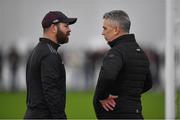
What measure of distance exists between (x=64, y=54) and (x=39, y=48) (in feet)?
60.1

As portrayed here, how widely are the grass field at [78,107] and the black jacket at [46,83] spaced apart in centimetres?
797

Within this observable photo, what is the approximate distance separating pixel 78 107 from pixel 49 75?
444 inches

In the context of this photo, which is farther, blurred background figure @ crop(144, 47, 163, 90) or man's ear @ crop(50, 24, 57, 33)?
blurred background figure @ crop(144, 47, 163, 90)

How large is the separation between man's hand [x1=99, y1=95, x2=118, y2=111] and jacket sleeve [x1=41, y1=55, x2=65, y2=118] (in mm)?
410

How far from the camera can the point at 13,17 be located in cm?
2869

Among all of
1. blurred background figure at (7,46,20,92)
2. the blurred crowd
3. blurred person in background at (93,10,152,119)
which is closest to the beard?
blurred person in background at (93,10,152,119)

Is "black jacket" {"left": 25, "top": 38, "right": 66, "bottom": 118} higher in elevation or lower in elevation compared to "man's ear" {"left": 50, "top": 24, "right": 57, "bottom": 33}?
lower

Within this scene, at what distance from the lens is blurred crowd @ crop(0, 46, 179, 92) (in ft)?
79.7

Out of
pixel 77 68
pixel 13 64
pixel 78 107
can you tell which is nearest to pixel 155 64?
pixel 77 68

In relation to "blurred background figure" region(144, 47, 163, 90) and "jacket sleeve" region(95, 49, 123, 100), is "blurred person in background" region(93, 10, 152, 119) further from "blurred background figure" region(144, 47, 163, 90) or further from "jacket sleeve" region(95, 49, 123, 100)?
"blurred background figure" region(144, 47, 163, 90)

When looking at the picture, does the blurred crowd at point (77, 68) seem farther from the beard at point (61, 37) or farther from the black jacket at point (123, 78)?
the black jacket at point (123, 78)

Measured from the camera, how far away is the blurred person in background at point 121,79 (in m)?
6.81

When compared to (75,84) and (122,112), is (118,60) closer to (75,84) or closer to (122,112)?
(122,112)

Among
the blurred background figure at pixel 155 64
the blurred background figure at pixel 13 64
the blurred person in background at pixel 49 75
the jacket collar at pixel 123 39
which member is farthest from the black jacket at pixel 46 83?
the blurred background figure at pixel 155 64
